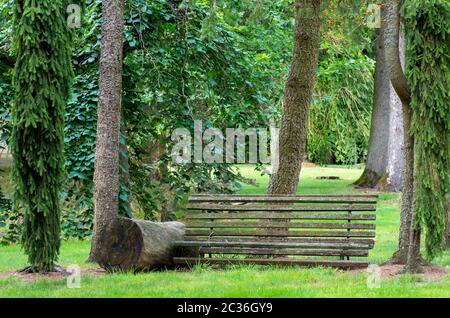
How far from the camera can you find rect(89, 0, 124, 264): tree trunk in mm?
10305

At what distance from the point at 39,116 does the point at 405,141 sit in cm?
448

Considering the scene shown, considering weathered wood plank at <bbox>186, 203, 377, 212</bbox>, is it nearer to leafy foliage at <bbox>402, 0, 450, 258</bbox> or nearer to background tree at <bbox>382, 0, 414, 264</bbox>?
background tree at <bbox>382, 0, 414, 264</bbox>

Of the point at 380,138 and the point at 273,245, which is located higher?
Result: the point at 380,138

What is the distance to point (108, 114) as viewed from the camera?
33.7 feet

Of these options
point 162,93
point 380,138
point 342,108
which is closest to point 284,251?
point 162,93

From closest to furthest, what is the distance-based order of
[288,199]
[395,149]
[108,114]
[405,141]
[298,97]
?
[405,141], [108,114], [288,199], [298,97], [395,149]

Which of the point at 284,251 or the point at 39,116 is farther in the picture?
the point at 284,251

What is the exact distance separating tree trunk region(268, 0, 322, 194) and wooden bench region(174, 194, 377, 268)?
3.03ft

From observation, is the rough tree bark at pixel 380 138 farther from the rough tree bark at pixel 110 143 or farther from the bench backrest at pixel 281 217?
the rough tree bark at pixel 110 143

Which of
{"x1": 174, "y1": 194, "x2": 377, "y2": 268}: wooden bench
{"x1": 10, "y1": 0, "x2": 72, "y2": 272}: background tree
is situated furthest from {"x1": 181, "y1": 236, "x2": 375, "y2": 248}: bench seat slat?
{"x1": 10, "y1": 0, "x2": 72, "y2": 272}: background tree

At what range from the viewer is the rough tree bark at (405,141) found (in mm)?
8883

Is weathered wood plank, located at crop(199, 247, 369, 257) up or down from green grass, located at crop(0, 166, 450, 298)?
up

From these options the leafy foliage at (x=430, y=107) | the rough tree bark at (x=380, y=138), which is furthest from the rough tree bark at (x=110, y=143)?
the rough tree bark at (x=380, y=138)

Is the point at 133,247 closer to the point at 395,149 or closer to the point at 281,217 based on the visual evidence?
the point at 281,217
